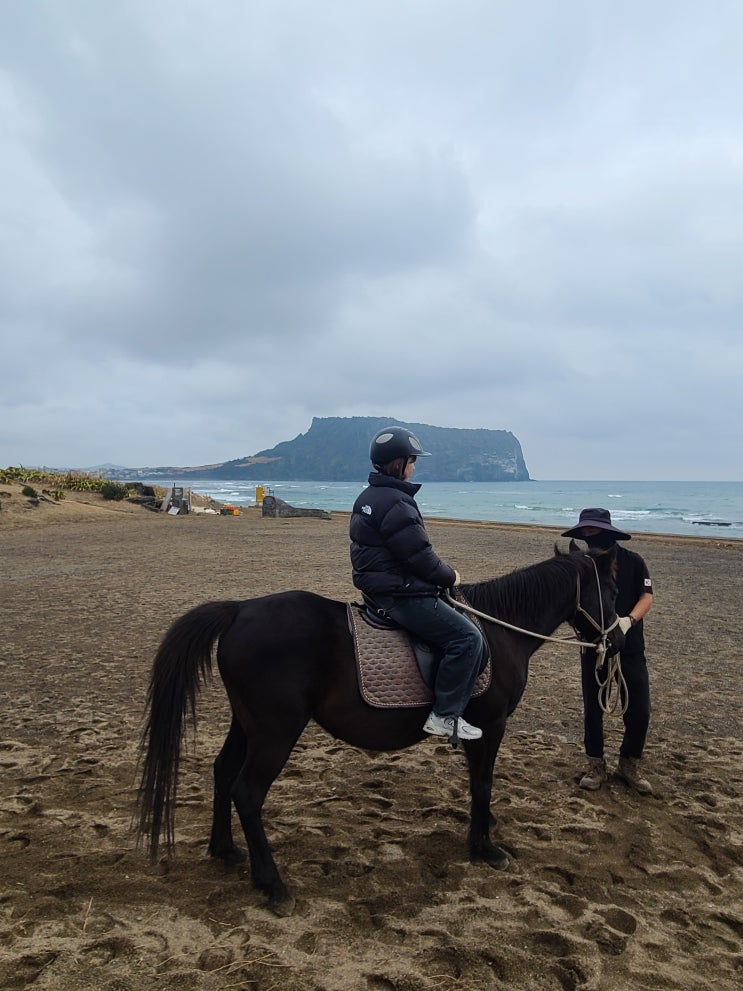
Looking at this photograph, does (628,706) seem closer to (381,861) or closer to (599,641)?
(599,641)

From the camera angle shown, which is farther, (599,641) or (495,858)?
(599,641)

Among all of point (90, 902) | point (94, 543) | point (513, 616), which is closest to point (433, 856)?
point (513, 616)

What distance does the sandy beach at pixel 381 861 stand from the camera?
269cm

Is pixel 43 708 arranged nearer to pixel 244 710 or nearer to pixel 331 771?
pixel 331 771

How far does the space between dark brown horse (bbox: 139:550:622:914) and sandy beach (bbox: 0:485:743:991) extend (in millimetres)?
259

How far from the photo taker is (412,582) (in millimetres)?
3561

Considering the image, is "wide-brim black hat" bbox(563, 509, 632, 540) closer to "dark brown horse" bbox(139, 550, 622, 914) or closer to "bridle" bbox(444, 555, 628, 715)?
"bridle" bbox(444, 555, 628, 715)

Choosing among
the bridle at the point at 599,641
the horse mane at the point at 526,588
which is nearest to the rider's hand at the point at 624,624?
the bridle at the point at 599,641

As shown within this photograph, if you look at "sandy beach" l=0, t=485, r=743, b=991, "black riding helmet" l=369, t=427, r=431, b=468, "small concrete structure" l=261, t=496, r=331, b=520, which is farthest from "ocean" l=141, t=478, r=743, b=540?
"black riding helmet" l=369, t=427, r=431, b=468

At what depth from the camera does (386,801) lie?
4207mm

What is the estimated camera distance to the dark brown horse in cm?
326

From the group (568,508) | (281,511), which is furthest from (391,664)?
(568,508)

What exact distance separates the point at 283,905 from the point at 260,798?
53cm

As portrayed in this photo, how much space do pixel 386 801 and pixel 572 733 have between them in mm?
2191
